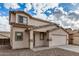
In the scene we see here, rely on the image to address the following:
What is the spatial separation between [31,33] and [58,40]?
2598mm

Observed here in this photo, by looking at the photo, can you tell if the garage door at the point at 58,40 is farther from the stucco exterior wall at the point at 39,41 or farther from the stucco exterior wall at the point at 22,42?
the stucco exterior wall at the point at 22,42

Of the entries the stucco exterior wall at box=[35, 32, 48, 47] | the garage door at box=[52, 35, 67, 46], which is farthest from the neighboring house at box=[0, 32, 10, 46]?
the garage door at box=[52, 35, 67, 46]

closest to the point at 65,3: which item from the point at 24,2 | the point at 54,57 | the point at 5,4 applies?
the point at 24,2

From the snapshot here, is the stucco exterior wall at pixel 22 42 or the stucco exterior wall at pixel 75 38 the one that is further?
the stucco exterior wall at pixel 75 38

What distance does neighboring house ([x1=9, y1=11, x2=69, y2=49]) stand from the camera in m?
6.55

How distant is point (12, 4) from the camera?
5.68m

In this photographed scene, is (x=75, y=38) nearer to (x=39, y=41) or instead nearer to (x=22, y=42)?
(x=39, y=41)

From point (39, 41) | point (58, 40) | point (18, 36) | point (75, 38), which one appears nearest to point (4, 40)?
point (18, 36)

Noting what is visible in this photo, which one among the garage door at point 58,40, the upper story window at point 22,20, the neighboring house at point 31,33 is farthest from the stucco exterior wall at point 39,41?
the upper story window at point 22,20

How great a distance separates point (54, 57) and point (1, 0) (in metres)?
4.71

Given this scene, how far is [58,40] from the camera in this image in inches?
307

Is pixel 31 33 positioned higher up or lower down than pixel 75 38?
higher up

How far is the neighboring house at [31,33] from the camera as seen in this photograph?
21.5 ft

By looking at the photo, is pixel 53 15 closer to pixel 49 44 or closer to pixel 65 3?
pixel 65 3
